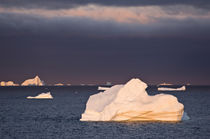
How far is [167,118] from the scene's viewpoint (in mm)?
47594

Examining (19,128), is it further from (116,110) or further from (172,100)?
(172,100)

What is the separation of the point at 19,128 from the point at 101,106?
30.6ft

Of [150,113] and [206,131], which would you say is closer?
[206,131]

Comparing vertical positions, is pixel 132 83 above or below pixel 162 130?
above

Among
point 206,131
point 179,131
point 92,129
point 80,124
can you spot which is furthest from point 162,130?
point 80,124

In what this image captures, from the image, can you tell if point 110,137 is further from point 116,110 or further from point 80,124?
point 80,124

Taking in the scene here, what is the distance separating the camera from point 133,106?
45.2 metres

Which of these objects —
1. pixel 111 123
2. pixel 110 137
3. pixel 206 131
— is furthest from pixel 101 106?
pixel 206 131

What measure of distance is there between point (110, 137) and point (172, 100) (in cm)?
918

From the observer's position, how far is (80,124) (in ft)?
159

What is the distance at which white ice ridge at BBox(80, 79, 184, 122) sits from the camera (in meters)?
45.0

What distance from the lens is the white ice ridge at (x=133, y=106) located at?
4503 centimetres

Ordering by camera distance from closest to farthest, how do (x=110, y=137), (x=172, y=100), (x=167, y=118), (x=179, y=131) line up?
(x=110, y=137), (x=179, y=131), (x=172, y=100), (x=167, y=118)

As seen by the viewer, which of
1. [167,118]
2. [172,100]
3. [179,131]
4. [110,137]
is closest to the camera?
[110,137]
